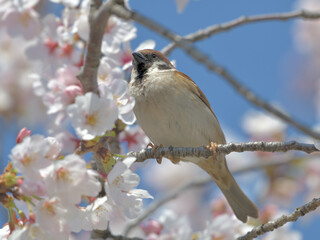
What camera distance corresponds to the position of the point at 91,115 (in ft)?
6.43

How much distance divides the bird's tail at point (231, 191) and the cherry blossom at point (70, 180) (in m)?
1.70

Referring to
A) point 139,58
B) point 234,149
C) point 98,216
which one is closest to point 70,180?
point 98,216

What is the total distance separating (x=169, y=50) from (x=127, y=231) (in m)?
1.29

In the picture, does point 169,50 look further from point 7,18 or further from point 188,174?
point 188,174

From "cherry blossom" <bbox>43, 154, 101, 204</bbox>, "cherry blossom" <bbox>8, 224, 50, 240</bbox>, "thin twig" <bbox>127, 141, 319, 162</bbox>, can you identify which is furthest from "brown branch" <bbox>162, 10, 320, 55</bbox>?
"cherry blossom" <bbox>8, 224, 50, 240</bbox>

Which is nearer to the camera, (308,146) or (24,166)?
(24,166)

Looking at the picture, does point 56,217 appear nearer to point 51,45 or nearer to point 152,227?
point 152,227

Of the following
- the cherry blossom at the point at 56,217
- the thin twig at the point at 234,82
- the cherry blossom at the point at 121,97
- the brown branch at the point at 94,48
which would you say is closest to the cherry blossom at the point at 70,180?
the cherry blossom at the point at 56,217

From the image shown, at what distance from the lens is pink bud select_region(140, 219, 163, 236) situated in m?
3.31

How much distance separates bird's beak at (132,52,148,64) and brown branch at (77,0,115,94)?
780 millimetres

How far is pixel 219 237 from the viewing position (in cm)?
306

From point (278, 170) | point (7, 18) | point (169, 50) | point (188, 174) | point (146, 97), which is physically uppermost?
point (7, 18)

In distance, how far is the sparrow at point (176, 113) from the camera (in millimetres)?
3189

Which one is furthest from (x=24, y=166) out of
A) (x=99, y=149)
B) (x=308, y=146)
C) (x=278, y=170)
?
(x=278, y=170)
